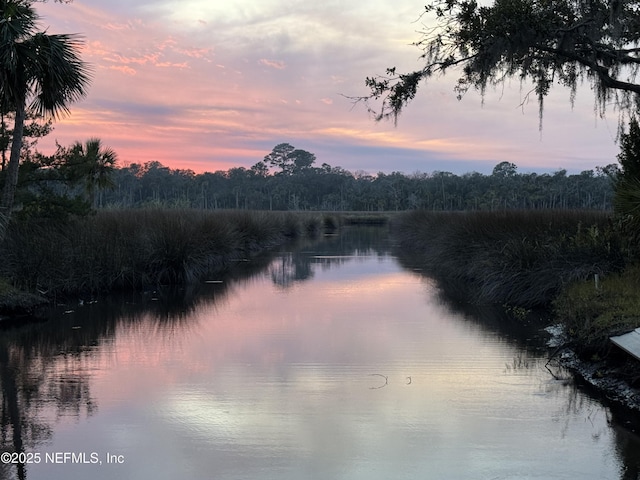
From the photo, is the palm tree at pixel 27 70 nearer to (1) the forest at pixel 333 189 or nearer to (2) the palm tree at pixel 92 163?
(2) the palm tree at pixel 92 163

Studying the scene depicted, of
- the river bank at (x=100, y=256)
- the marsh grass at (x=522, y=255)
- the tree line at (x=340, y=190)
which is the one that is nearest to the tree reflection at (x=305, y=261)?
the river bank at (x=100, y=256)

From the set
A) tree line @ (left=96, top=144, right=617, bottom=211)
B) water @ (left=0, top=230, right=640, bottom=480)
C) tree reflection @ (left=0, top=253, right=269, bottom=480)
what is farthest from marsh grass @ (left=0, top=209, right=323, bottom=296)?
tree line @ (left=96, top=144, right=617, bottom=211)

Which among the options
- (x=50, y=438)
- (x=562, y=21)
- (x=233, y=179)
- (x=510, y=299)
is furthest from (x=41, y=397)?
(x=233, y=179)

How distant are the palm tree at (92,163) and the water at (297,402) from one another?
519 cm

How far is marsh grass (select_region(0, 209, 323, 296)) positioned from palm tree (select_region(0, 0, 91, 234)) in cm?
100

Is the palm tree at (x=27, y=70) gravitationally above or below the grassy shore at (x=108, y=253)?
above

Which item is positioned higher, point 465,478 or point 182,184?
point 182,184

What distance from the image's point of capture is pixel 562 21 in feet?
33.3

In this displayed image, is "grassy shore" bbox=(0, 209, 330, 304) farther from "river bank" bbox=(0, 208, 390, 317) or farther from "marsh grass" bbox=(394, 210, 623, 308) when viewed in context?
"marsh grass" bbox=(394, 210, 623, 308)

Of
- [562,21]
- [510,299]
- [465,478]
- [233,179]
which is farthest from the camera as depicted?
[233,179]

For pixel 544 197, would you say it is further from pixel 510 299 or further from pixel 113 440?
pixel 113 440

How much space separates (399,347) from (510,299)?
4.22 meters

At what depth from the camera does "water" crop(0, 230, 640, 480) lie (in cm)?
478

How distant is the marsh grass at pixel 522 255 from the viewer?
11039 mm
